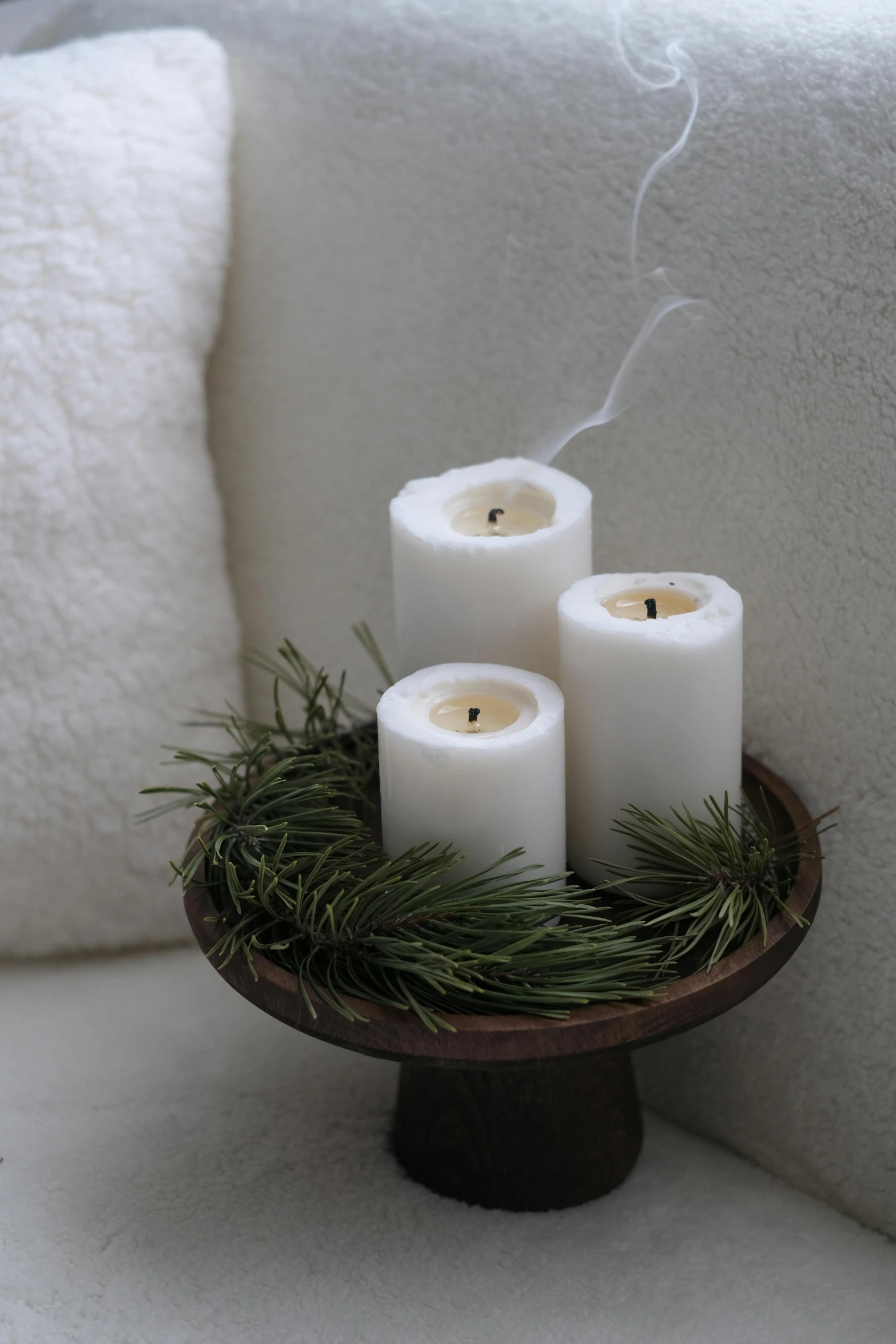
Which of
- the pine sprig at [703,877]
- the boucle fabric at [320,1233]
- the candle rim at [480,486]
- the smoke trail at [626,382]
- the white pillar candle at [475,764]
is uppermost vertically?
the smoke trail at [626,382]

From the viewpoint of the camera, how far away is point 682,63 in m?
0.60

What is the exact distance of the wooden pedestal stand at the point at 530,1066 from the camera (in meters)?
0.44

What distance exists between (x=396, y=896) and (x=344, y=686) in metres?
0.35

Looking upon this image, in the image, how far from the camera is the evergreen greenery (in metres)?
0.46

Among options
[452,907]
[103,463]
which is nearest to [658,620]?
[452,907]

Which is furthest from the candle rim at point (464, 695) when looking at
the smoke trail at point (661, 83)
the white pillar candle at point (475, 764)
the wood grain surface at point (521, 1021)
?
the smoke trail at point (661, 83)

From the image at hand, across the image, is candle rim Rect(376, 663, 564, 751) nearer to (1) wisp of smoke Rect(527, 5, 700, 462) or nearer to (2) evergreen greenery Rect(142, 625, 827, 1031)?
(2) evergreen greenery Rect(142, 625, 827, 1031)

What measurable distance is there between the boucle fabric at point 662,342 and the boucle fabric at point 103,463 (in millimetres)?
54

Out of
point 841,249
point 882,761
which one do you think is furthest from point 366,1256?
point 841,249

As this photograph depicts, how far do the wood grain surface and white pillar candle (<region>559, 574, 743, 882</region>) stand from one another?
75mm

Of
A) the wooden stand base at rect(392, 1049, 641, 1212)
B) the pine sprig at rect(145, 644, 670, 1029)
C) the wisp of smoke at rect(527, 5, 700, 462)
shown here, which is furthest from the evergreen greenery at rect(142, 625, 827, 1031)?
the wisp of smoke at rect(527, 5, 700, 462)

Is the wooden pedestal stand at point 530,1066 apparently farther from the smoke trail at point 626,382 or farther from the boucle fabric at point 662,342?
the smoke trail at point 626,382

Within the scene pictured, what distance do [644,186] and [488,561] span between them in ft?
0.75

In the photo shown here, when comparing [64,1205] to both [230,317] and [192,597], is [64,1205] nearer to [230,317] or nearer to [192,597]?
[192,597]
